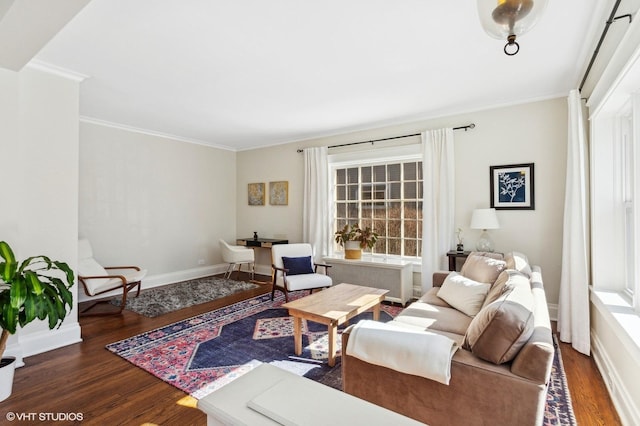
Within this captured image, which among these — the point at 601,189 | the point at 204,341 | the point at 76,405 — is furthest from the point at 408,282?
the point at 76,405

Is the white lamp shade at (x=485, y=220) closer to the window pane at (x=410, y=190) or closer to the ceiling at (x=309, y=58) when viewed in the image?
the window pane at (x=410, y=190)

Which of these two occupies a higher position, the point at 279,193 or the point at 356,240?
the point at 279,193

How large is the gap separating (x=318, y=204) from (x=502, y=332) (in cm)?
421

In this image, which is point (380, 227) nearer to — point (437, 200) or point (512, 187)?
point (437, 200)

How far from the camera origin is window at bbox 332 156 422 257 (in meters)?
4.93

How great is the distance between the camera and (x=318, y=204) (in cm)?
561

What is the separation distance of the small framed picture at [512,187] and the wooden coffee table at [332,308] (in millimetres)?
1941

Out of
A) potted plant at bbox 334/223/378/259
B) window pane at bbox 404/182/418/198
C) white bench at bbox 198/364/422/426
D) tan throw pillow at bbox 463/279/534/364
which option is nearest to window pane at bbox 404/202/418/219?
window pane at bbox 404/182/418/198

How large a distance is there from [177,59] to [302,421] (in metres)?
3.10

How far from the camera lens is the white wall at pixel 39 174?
2.76 meters

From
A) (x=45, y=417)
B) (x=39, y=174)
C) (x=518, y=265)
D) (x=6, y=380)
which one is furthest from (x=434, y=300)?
(x=39, y=174)

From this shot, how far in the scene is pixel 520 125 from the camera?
3.96m

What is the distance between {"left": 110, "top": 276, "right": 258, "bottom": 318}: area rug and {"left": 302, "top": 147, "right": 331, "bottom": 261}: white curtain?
4.08 feet

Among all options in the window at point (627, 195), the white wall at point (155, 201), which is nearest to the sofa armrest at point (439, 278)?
the window at point (627, 195)
